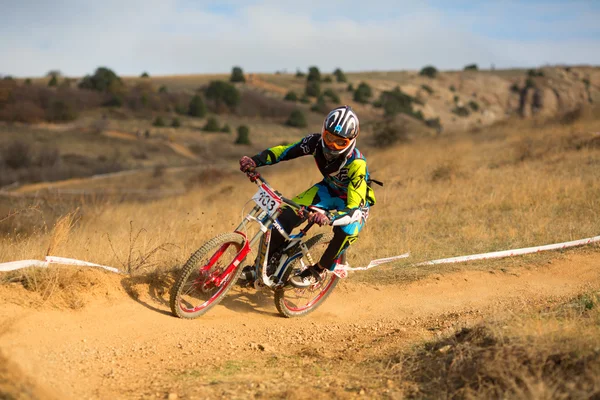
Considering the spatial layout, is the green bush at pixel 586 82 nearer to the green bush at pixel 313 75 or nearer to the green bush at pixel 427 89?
the green bush at pixel 427 89

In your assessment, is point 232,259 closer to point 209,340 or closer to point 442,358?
point 209,340

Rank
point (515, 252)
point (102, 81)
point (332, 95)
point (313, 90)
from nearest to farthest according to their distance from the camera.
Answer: point (515, 252)
point (102, 81)
point (332, 95)
point (313, 90)

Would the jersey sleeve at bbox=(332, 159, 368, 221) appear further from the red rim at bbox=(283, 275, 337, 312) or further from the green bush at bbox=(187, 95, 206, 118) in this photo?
the green bush at bbox=(187, 95, 206, 118)

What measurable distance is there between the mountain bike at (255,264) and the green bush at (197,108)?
160 feet

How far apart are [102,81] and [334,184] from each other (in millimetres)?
55133

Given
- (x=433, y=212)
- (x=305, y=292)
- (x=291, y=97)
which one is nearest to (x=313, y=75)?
(x=291, y=97)

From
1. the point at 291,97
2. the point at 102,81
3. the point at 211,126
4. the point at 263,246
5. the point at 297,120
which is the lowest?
the point at 211,126

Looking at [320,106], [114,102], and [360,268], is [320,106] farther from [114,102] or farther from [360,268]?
[360,268]

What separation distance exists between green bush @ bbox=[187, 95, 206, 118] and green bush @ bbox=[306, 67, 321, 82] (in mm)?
26032

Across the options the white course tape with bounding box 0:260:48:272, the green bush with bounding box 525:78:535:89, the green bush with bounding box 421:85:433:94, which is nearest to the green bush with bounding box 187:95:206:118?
the green bush with bounding box 421:85:433:94

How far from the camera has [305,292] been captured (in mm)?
Answer: 7121

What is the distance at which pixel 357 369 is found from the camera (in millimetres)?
4938

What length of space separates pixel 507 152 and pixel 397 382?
15787 mm

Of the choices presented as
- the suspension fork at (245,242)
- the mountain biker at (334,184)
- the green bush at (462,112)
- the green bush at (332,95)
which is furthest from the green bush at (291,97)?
the suspension fork at (245,242)
